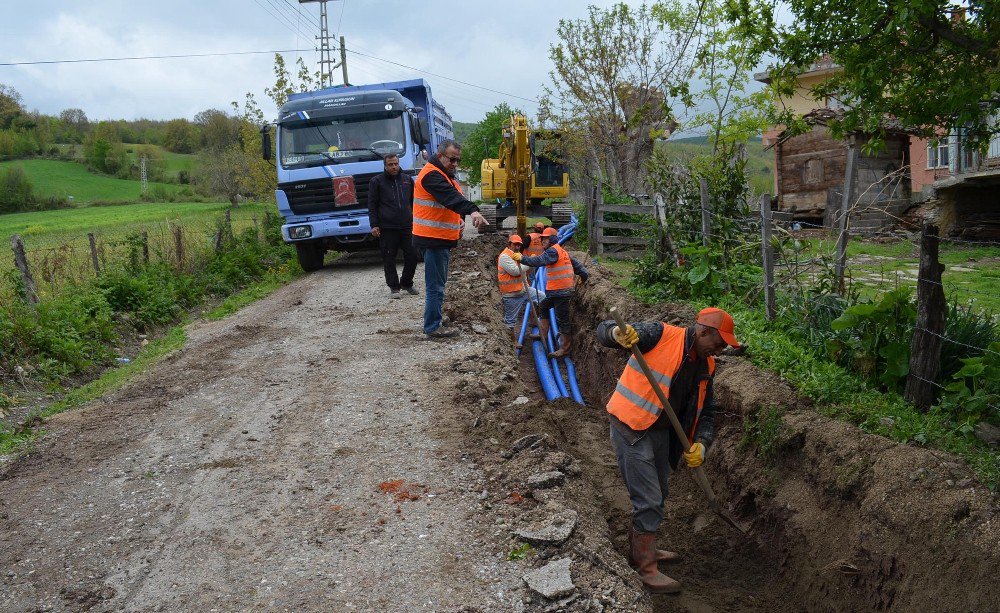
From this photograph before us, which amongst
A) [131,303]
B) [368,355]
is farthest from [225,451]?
[131,303]

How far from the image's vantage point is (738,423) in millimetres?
6477

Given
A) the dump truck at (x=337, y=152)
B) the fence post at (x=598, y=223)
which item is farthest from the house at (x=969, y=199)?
the dump truck at (x=337, y=152)

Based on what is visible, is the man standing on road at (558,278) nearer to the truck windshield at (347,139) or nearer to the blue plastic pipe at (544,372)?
the blue plastic pipe at (544,372)

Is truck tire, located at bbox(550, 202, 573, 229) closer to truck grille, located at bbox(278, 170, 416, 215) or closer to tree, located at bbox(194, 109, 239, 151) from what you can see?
truck grille, located at bbox(278, 170, 416, 215)

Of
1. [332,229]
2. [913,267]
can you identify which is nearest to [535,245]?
[332,229]

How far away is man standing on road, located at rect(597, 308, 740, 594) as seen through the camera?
183 inches

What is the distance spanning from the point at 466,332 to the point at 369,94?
21.6 feet

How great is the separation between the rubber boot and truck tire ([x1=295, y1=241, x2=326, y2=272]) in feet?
20.0

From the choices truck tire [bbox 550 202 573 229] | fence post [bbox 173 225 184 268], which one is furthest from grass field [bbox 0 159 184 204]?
fence post [bbox 173 225 184 268]

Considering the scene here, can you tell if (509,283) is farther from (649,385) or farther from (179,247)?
(179,247)

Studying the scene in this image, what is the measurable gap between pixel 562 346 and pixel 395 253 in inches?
105

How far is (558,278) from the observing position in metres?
10.5

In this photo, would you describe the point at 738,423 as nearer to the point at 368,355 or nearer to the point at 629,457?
the point at 629,457

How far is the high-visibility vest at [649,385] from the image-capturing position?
4.74m
